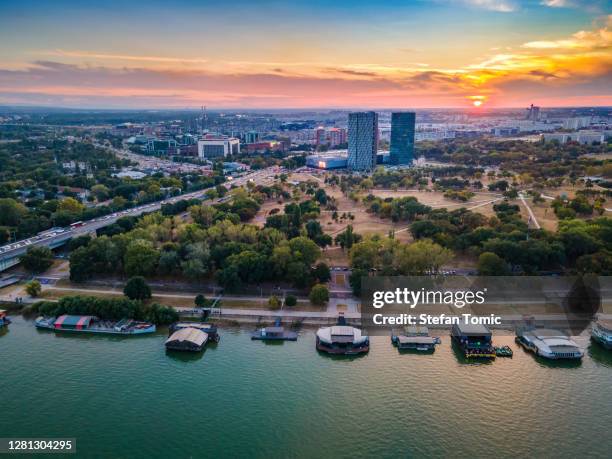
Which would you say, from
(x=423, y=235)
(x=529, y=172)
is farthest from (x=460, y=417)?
(x=529, y=172)

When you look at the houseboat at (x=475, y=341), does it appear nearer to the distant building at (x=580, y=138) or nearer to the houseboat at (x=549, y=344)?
the houseboat at (x=549, y=344)

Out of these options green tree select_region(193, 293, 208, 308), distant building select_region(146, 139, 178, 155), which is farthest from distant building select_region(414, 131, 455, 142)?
green tree select_region(193, 293, 208, 308)

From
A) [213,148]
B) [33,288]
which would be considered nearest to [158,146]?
[213,148]

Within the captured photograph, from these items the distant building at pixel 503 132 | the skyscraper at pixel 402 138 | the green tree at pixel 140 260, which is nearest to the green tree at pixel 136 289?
the green tree at pixel 140 260

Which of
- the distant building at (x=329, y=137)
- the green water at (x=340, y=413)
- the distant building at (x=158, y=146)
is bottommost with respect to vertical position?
the green water at (x=340, y=413)

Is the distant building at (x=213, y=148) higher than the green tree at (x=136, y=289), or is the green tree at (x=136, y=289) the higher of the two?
the distant building at (x=213, y=148)

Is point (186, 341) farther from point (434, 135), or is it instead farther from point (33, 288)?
point (434, 135)

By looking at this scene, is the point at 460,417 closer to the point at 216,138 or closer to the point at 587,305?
the point at 587,305

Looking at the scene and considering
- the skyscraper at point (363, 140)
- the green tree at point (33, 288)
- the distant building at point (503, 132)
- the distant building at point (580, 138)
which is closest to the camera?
the green tree at point (33, 288)
